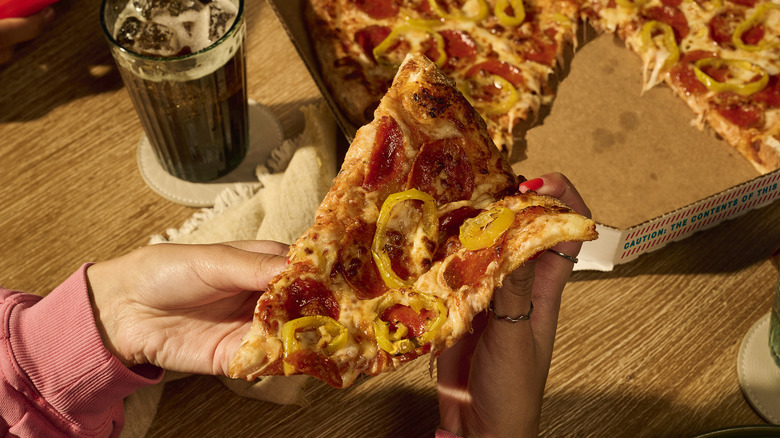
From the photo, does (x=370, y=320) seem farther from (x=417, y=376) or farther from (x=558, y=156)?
(x=558, y=156)

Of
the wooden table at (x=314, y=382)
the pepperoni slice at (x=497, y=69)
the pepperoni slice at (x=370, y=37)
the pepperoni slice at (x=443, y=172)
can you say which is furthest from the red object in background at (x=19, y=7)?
the pepperoni slice at (x=443, y=172)

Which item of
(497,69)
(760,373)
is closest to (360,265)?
(760,373)

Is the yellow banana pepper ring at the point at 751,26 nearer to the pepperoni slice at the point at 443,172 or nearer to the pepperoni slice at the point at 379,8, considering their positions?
the pepperoni slice at the point at 379,8

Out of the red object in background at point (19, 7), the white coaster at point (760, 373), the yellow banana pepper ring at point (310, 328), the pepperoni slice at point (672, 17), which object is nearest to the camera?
the yellow banana pepper ring at point (310, 328)

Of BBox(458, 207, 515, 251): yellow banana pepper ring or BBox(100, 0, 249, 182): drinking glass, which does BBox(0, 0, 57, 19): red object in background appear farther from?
BBox(458, 207, 515, 251): yellow banana pepper ring

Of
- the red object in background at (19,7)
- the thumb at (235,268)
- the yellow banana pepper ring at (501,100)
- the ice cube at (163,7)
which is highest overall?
the ice cube at (163,7)

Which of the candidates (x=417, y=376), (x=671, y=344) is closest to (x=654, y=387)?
(x=671, y=344)
